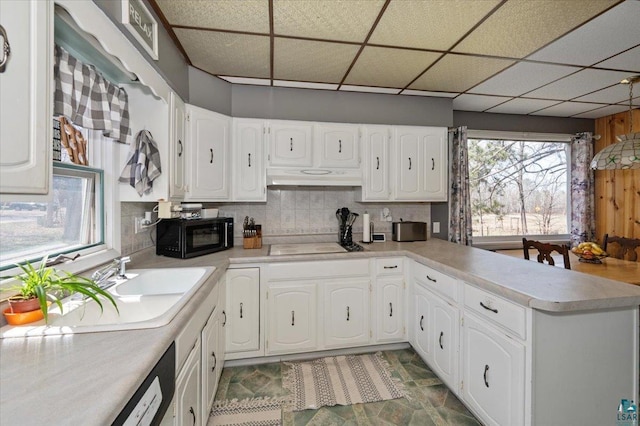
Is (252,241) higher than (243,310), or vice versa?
(252,241)

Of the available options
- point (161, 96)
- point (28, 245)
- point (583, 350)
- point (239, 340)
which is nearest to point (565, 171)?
point (583, 350)

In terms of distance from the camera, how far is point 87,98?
4.31 ft

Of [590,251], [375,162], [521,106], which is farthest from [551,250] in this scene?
[521,106]

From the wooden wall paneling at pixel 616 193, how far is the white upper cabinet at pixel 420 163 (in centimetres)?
234

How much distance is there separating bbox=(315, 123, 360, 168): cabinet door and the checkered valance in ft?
4.92

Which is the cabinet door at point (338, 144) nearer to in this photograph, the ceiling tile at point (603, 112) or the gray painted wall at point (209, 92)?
the gray painted wall at point (209, 92)

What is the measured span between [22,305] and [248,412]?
136cm

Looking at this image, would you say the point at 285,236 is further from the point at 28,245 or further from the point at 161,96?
the point at 28,245

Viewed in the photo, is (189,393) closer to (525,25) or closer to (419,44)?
(419,44)

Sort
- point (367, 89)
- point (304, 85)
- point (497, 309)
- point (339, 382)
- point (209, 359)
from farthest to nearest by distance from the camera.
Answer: point (367, 89), point (304, 85), point (339, 382), point (209, 359), point (497, 309)

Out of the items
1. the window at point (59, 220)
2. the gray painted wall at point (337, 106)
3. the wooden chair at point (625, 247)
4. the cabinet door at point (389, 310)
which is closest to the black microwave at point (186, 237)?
the window at point (59, 220)

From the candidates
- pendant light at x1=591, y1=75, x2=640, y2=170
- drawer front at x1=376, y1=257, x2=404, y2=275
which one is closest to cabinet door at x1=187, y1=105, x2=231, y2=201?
drawer front at x1=376, y1=257, x2=404, y2=275

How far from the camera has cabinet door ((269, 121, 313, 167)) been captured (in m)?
2.52

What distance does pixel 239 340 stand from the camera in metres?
2.19
